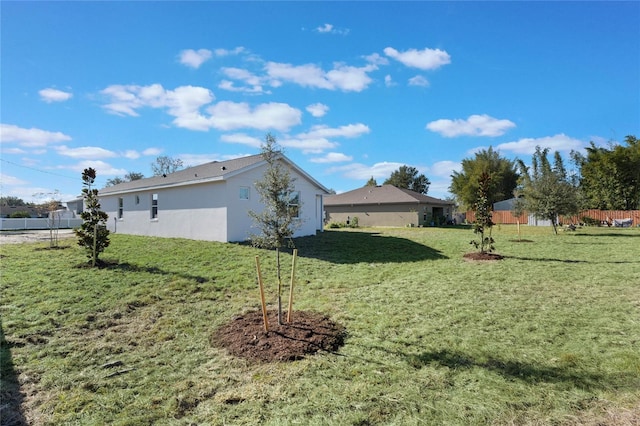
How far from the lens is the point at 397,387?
354cm

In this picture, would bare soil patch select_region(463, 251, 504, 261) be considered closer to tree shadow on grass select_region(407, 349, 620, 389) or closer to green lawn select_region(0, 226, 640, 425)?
green lawn select_region(0, 226, 640, 425)

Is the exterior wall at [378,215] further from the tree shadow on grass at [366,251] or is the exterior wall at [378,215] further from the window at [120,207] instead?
the window at [120,207]

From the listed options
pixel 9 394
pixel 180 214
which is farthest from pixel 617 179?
pixel 9 394

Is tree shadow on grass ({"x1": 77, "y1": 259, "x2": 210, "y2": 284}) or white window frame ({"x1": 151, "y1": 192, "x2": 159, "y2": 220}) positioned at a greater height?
white window frame ({"x1": 151, "y1": 192, "x2": 159, "y2": 220})

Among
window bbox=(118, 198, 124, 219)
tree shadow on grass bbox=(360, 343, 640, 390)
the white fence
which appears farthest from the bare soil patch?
the white fence

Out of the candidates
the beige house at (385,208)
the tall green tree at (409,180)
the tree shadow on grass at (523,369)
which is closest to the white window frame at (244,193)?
the tree shadow on grass at (523,369)

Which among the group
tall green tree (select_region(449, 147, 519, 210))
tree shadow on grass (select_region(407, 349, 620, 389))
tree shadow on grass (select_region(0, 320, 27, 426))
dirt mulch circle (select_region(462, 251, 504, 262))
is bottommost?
tree shadow on grass (select_region(0, 320, 27, 426))

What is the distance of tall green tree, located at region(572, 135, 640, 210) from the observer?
34.2m

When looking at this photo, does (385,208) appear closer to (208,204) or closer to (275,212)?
(208,204)

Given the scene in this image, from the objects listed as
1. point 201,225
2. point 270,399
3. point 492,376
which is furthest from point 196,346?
point 201,225

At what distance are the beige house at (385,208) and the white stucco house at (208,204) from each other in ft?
41.5

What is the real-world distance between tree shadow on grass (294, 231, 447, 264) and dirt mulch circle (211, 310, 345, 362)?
583 centimetres

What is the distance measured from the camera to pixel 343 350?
452 centimetres

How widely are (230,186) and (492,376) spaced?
12328mm
